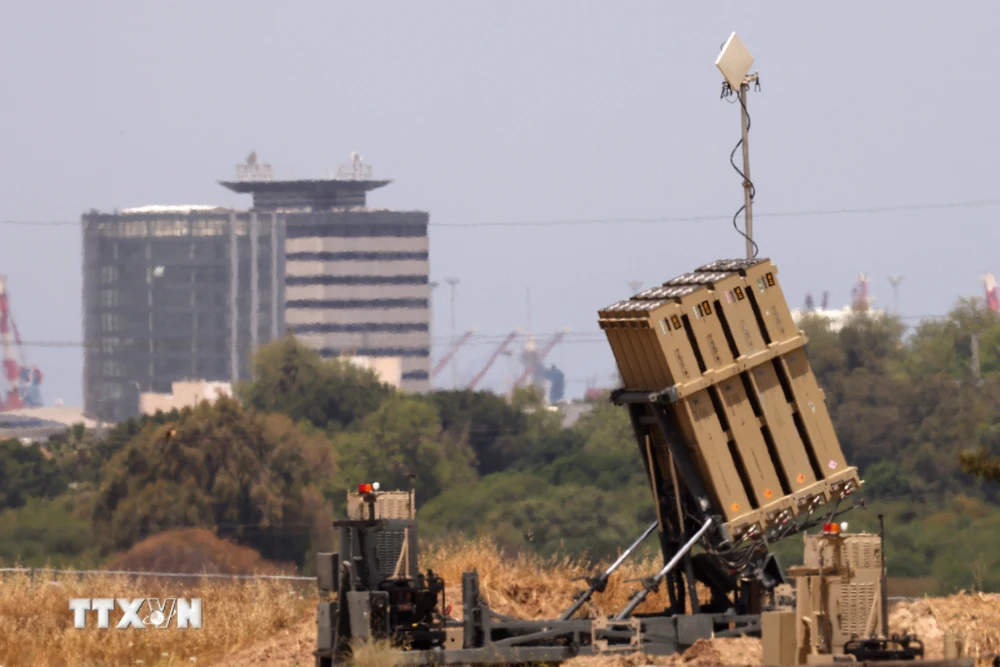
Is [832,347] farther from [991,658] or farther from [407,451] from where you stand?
[991,658]

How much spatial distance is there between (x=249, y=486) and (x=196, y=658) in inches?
1921

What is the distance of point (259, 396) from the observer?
10462 cm

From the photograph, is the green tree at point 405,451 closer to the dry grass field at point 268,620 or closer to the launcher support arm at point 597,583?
the dry grass field at point 268,620

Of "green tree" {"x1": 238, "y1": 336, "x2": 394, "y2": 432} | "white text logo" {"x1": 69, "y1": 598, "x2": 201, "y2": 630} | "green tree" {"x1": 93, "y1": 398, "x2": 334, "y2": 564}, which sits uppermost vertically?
"green tree" {"x1": 238, "y1": 336, "x2": 394, "y2": 432}

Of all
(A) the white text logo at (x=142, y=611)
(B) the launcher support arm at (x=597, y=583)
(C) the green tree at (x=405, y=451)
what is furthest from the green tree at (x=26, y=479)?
(B) the launcher support arm at (x=597, y=583)

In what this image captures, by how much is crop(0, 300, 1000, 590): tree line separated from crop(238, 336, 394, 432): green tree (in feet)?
0.44

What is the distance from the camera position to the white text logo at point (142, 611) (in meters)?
26.5

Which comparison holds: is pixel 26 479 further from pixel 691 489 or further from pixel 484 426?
pixel 691 489

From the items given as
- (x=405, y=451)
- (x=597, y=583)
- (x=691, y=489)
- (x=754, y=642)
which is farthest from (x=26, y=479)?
(x=754, y=642)

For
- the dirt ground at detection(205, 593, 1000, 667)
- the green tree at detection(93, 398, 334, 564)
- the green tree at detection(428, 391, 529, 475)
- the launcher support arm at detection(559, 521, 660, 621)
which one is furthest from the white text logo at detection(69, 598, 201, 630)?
the green tree at detection(428, 391, 529, 475)

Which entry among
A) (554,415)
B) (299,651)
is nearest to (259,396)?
(554,415)

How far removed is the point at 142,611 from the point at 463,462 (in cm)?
6344

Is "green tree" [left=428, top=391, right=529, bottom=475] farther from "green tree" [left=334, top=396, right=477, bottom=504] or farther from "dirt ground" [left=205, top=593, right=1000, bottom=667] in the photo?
"dirt ground" [left=205, top=593, right=1000, bottom=667]

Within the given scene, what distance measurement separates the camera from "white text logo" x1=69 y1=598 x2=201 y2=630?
1041 inches
